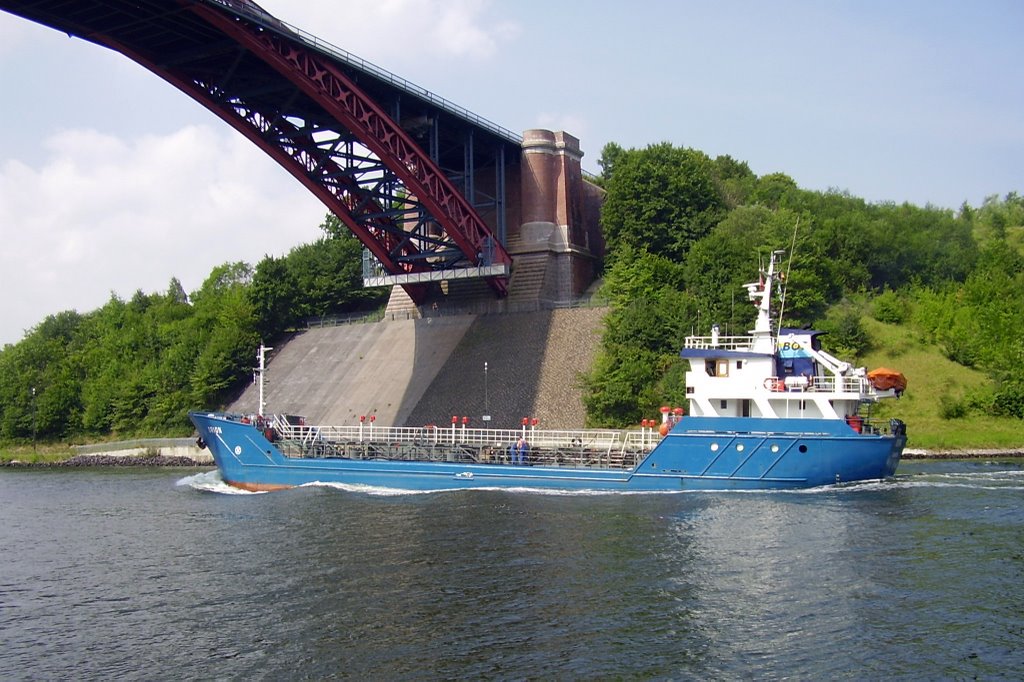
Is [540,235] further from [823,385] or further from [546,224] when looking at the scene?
[823,385]

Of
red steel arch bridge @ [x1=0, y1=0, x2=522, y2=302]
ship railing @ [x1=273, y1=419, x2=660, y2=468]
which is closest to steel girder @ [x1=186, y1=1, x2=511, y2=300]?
red steel arch bridge @ [x1=0, y1=0, x2=522, y2=302]

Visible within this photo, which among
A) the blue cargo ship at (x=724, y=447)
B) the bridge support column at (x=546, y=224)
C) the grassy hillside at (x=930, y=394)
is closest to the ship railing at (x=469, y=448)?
the blue cargo ship at (x=724, y=447)

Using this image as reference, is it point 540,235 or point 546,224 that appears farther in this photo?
point 546,224

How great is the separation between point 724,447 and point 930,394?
758 inches

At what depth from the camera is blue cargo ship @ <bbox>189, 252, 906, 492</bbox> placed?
29531 mm

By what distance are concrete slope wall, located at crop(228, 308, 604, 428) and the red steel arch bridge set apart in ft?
12.6

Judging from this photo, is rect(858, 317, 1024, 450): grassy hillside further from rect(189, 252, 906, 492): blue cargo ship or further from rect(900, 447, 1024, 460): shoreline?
rect(189, 252, 906, 492): blue cargo ship

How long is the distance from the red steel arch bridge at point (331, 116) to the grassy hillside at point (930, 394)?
20.4 metres

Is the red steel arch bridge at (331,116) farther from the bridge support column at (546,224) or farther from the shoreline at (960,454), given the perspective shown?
the shoreline at (960,454)

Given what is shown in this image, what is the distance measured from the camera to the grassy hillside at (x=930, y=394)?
41.0 metres

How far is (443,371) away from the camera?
5303 cm

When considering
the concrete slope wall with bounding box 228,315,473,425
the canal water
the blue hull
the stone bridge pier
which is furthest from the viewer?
the stone bridge pier

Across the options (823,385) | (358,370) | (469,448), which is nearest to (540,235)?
(358,370)

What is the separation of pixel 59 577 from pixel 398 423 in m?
28.0
